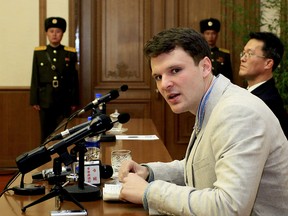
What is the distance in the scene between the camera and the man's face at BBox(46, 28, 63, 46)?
21.6ft

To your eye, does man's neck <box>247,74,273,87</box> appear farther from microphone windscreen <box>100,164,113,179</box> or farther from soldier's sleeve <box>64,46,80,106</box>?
soldier's sleeve <box>64,46,80,106</box>

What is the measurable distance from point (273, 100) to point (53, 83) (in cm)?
363

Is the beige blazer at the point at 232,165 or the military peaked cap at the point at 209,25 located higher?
the military peaked cap at the point at 209,25

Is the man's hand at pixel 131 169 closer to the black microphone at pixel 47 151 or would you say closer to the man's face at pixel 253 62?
the black microphone at pixel 47 151

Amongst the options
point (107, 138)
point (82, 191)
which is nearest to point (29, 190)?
point (82, 191)

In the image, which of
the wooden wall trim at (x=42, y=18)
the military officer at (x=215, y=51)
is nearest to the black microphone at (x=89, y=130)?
the military officer at (x=215, y=51)

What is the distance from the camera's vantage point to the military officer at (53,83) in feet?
21.9

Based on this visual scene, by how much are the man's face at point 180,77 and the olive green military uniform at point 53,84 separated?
4943mm

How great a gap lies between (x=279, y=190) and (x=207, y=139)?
271 millimetres

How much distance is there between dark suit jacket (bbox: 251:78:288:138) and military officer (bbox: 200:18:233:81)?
2.96 meters

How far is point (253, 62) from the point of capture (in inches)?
162

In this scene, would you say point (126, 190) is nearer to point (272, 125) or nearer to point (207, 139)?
point (207, 139)

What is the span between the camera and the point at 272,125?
1719mm

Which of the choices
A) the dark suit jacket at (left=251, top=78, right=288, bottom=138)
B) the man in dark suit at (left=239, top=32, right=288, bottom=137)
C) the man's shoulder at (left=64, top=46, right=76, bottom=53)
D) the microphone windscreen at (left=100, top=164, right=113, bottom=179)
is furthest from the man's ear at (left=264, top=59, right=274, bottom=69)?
the man's shoulder at (left=64, top=46, right=76, bottom=53)
